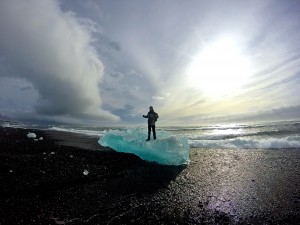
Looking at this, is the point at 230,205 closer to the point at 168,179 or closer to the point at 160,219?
the point at 160,219

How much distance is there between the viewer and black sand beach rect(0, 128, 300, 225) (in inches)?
257

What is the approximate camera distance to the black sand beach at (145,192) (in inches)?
257

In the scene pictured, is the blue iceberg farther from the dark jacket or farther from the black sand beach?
the dark jacket

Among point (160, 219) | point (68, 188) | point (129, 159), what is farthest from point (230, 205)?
point (129, 159)

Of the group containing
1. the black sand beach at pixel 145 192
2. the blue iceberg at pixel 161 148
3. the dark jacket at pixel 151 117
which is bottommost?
the black sand beach at pixel 145 192

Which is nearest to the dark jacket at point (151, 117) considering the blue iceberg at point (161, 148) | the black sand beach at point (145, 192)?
the blue iceberg at point (161, 148)

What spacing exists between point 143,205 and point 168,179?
10.1ft

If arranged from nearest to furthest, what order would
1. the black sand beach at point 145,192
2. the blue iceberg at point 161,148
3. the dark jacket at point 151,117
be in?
the black sand beach at point 145,192 < the blue iceberg at point 161,148 < the dark jacket at point 151,117

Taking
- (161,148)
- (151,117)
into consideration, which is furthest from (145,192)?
(151,117)

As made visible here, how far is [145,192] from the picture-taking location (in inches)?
339

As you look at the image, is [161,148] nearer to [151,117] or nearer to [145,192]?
[151,117]

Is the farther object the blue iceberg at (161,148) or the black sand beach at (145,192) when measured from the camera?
the blue iceberg at (161,148)

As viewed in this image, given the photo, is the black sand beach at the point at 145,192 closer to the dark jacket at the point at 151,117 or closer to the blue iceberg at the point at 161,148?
the blue iceberg at the point at 161,148

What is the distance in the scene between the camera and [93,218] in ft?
21.2
